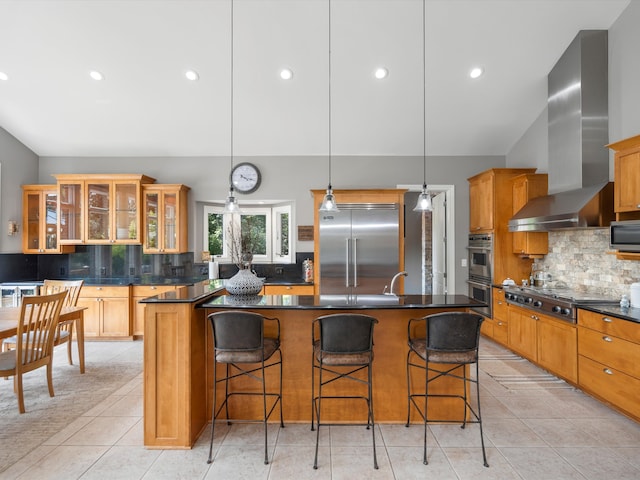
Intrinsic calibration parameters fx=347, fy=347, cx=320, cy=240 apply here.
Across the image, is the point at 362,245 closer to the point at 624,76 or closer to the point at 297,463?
the point at 297,463

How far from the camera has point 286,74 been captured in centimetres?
421

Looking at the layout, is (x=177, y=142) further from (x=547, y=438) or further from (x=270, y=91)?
(x=547, y=438)

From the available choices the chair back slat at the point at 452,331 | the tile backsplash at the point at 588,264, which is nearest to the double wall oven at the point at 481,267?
the tile backsplash at the point at 588,264

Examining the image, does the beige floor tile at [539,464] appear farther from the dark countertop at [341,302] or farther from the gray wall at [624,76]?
the gray wall at [624,76]

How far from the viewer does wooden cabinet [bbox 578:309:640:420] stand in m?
2.66

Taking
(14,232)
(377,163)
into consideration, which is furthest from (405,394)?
(14,232)

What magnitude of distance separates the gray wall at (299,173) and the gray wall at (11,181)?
321 mm

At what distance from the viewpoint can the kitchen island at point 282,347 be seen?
246 cm

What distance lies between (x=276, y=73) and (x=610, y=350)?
4.38 metres

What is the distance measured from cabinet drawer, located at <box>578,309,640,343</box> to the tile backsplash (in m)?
0.61

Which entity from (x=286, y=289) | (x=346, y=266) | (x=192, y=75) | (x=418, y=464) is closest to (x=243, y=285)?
(x=418, y=464)

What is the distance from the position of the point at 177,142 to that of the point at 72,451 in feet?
13.8

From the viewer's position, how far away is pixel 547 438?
2.58 m

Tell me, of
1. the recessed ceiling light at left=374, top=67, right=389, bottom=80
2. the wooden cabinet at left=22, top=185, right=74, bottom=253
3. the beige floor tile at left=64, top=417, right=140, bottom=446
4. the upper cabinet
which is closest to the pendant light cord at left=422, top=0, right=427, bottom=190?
the recessed ceiling light at left=374, top=67, right=389, bottom=80
